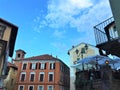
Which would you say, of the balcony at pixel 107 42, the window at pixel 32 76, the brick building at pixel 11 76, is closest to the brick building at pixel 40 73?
Answer: the window at pixel 32 76

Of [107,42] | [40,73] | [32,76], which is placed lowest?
[107,42]

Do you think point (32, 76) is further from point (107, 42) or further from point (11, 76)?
point (107, 42)

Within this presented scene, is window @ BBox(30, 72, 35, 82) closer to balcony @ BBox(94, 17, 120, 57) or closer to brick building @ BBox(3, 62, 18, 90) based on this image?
brick building @ BBox(3, 62, 18, 90)

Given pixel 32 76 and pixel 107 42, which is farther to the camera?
pixel 32 76

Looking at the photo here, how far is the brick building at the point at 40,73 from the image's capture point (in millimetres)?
43594

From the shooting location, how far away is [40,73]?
45.0 meters

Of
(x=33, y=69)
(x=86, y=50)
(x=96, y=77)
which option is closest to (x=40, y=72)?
(x=33, y=69)

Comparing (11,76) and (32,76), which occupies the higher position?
(32,76)

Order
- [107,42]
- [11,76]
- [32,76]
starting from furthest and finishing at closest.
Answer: [32,76] < [11,76] < [107,42]

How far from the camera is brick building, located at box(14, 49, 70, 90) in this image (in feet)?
143

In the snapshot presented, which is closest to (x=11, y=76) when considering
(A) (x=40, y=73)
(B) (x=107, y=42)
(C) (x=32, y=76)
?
(C) (x=32, y=76)

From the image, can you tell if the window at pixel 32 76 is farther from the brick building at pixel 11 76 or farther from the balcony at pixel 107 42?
the balcony at pixel 107 42

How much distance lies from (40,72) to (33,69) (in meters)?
2.09

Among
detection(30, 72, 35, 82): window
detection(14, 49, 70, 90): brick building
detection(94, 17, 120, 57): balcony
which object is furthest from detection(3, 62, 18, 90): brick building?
detection(94, 17, 120, 57): balcony
